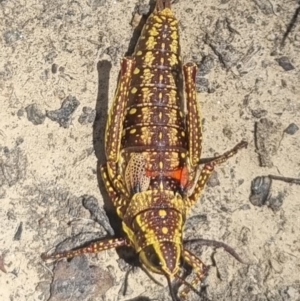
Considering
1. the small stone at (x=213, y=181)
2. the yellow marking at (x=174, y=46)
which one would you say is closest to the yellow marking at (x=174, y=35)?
the yellow marking at (x=174, y=46)

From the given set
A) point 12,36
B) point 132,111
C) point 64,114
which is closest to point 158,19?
point 132,111

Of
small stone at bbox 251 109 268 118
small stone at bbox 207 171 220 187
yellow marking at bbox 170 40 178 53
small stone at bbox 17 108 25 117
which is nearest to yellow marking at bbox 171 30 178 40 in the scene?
yellow marking at bbox 170 40 178 53

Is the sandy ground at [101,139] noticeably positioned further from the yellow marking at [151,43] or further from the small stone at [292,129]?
the yellow marking at [151,43]

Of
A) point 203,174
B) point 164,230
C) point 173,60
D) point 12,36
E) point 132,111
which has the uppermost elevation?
point 12,36

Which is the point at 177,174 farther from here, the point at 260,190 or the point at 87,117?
the point at 87,117

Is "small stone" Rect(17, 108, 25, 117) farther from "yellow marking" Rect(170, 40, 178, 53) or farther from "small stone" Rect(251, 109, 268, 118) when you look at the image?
"small stone" Rect(251, 109, 268, 118)

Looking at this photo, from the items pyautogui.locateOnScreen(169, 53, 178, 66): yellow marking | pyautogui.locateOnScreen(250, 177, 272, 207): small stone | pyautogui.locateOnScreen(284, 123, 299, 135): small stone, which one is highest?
pyautogui.locateOnScreen(169, 53, 178, 66): yellow marking

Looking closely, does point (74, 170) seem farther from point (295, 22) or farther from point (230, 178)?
point (295, 22)

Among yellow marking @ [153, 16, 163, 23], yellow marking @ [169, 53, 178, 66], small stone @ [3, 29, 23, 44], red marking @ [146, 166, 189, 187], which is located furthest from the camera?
small stone @ [3, 29, 23, 44]
